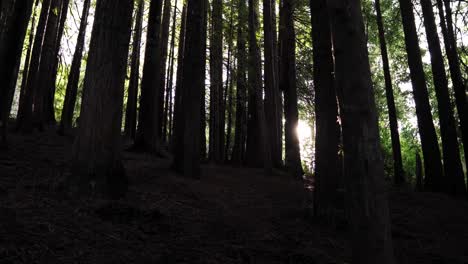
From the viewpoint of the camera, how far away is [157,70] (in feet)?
38.9

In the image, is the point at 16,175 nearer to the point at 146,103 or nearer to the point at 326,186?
the point at 326,186

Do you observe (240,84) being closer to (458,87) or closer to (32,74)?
(32,74)

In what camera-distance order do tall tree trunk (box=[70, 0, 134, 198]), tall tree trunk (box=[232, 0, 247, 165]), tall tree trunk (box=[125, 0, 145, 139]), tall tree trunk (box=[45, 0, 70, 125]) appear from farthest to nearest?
tall tree trunk (box=[125, 0, 145, 139])
tall tree trunk (box=[232, 0, 247, 165])
tall tree trunk (box=[45, 0, 70, 125])
tall tree trunk (box=[70, 0, 134, 198])

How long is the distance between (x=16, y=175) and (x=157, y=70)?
6.80m

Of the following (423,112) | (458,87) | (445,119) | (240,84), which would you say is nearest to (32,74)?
(240,84)

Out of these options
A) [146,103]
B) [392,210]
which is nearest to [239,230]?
[392,210]

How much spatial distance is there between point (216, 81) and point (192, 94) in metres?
7.83

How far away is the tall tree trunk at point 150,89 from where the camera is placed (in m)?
11.4

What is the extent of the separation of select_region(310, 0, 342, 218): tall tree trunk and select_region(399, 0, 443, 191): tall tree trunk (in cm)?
627

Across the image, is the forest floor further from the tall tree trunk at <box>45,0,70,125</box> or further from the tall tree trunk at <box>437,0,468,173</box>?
the tall tree trunk at <box>45,0,70,125</box>

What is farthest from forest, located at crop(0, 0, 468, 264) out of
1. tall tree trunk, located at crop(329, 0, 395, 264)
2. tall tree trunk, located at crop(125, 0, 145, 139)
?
tall tree trunk, located at crop(125, 0, 145, 139)

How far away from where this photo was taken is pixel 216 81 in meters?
16.2

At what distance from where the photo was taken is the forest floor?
347 cm

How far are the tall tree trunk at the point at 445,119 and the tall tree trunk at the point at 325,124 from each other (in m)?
6.25
